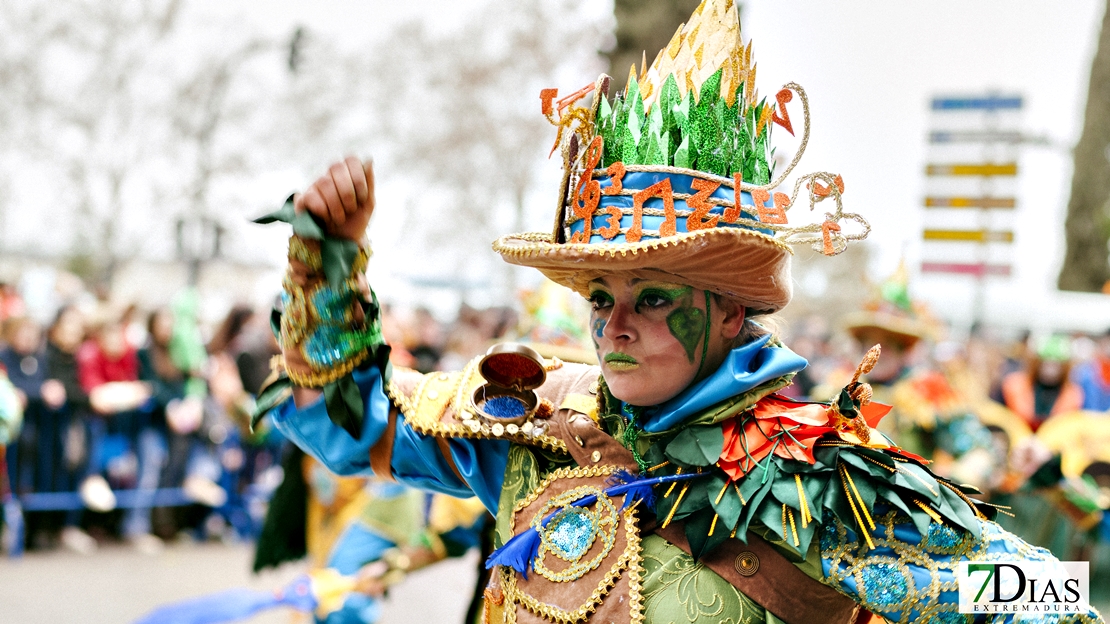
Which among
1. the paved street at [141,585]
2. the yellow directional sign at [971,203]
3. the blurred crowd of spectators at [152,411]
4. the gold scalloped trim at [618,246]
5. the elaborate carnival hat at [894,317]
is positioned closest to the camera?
the gold scalloped trim at [618,246]

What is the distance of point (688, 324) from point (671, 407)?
0.18 meters

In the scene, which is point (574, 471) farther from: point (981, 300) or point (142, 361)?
point (981, 300)

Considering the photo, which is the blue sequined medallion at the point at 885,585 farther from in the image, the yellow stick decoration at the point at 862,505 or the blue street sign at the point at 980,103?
the blue street sign at the point at 980,103

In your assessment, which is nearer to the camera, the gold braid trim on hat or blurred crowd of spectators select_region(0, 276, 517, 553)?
→ the gold braid trim on hat

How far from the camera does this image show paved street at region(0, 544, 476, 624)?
6023 millimetres

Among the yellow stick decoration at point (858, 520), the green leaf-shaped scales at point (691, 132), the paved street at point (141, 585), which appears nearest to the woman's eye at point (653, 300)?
the green leaf-shaped scales at point (691, 132)

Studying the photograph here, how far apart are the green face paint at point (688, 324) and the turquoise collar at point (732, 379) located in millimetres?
69

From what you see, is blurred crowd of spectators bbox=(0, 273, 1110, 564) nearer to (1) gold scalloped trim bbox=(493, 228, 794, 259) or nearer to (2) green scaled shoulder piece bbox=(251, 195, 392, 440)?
(2) green scaled shoulder piece bbox=(251, 195, 392, 440)

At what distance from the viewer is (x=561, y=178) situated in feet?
6.48

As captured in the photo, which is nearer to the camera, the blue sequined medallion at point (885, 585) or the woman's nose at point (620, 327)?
the blue sequined medallion at point (885, 585)

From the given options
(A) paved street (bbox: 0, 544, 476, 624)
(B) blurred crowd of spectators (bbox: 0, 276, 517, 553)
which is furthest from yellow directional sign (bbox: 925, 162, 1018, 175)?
(A) paved street (bbox: 0, 544, 476, 624)

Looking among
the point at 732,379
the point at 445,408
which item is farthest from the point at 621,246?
the point at 445,408

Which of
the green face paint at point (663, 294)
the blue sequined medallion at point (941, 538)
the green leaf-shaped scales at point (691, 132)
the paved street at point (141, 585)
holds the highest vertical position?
the green leaf-shaped scales at point (691, 132)

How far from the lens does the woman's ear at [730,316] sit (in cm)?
192
